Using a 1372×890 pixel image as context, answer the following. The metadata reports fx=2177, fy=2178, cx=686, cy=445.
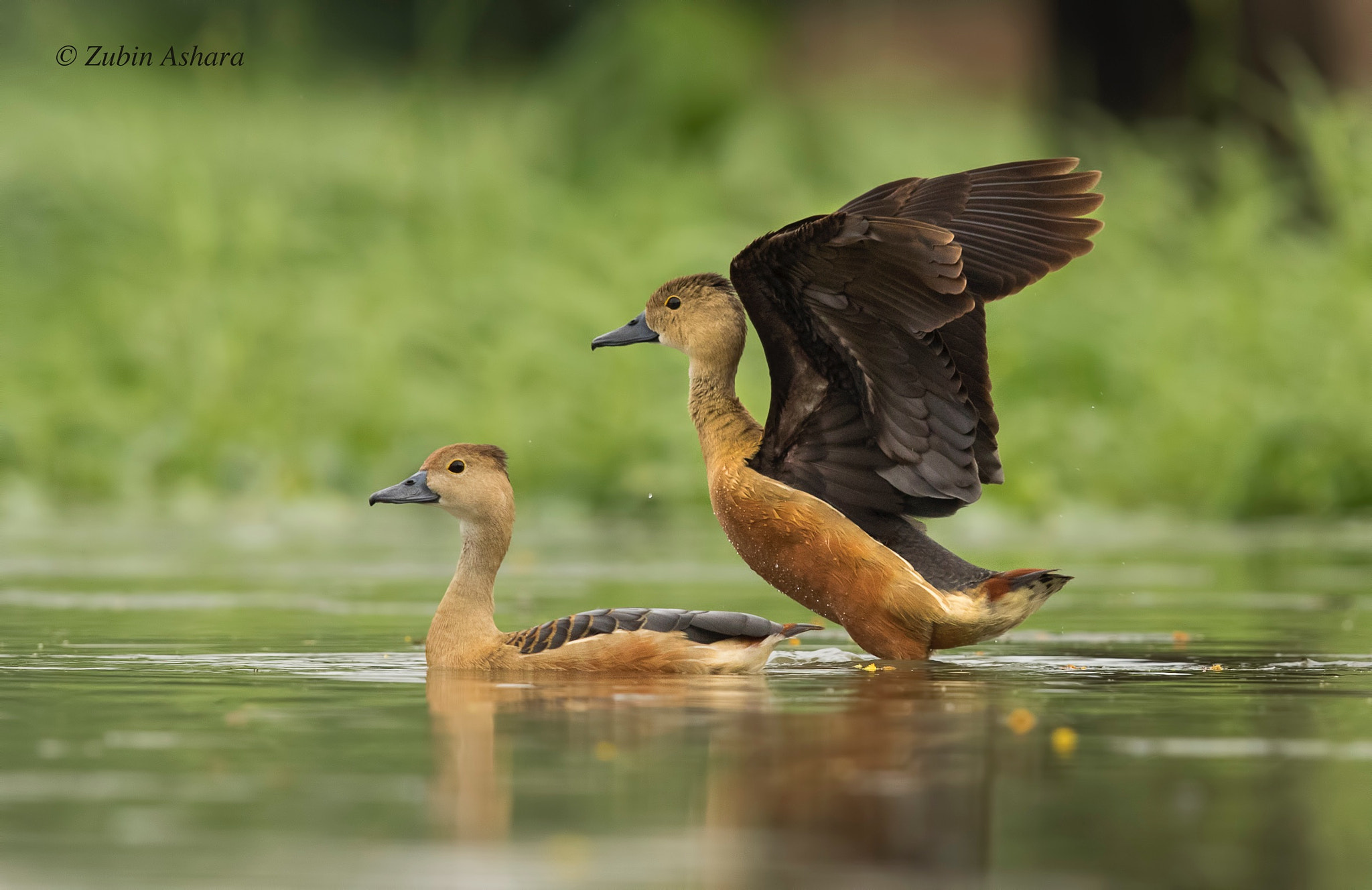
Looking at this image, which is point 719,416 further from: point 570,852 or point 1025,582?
point 570,852

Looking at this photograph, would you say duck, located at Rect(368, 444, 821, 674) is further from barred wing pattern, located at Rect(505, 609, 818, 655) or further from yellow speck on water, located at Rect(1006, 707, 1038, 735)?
yellow speck on water, located at Rect(1006, 707, 1038, 735)

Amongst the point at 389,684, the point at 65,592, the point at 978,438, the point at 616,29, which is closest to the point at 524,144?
the point at 616,29

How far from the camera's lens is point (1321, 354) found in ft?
46.9

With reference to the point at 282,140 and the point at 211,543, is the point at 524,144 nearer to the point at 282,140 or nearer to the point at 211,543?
the point at 282,140

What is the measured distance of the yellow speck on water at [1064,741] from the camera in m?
4.84

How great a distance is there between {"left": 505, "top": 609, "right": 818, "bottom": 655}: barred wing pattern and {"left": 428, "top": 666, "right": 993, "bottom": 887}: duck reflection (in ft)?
0.84

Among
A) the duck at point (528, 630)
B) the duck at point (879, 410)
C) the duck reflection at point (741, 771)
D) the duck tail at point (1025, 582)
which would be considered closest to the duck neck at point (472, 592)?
the duck at point (528, 630)

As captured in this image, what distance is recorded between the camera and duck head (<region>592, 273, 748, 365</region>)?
25.6 ft

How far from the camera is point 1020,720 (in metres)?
5.36

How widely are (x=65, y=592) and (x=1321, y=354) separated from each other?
855cm

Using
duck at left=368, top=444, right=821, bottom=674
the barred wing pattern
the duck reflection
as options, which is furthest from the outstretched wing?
the duck reflection

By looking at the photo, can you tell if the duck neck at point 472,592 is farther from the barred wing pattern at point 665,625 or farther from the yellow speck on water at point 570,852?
the yellow speck on water at point 570,852

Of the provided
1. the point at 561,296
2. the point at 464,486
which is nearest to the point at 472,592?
the point at 464,486

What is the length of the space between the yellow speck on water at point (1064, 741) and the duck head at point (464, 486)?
267 cm
